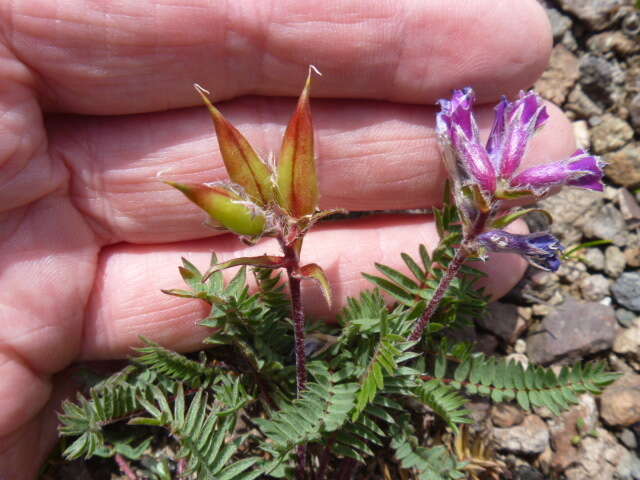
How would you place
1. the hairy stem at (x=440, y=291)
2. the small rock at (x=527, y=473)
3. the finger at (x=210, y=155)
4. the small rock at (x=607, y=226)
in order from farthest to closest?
the small rock at (x=607, y=226) → the small rock at (x=527, y=473) → the finger at (x=210, y=155) → the hairy stem at (x=440, y=291)

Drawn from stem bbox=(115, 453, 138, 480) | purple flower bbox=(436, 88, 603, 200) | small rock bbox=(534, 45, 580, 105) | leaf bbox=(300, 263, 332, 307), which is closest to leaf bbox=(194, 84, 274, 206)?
leaf bbox=(300, 263, 332, 307)

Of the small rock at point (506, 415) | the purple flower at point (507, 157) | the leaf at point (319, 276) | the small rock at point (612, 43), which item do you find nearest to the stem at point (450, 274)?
the purple flower at point (507, 157)

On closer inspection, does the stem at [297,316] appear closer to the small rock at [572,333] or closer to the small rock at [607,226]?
the small rock at [572,333]

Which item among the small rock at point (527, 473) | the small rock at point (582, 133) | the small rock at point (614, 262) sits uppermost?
the small rock at point (582, 133)

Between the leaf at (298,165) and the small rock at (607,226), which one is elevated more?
the leaf at (298,165)

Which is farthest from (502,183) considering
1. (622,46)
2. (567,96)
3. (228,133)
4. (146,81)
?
(622,46)

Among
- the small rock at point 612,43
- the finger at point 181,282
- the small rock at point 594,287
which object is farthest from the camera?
the small rock at point 612,43
